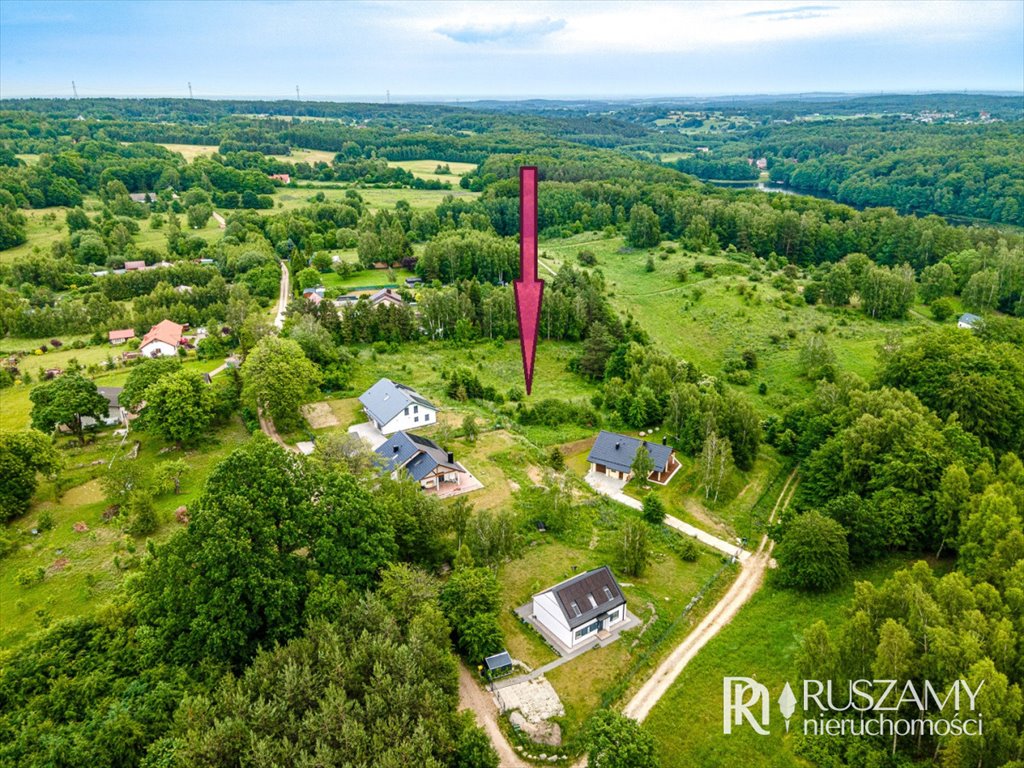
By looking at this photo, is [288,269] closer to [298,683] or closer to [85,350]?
[85,350]

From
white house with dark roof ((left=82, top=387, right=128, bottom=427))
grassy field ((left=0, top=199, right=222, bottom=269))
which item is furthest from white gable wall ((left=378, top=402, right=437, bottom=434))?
grassy field ((left=0, top=199, right=222, bottom=269))

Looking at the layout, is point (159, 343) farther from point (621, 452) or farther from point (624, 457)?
point (624, 457)

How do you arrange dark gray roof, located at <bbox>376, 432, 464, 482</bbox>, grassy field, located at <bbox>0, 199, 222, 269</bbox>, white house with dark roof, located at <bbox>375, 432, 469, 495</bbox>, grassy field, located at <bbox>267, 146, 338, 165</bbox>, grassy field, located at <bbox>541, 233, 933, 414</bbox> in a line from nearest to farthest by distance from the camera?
white house with dark roof, located at <bbox>375, 432, 469, 495</bbox> < dark gray roof, located at <bbox>376, 432, 464, 482</bbox> < grassy field, located at <bbox>541, 233, 933, 414</bbox> < grassy field, located at <bbox>0, 199, 222, 269</bbox> < grassy field, located at <bbox>267, 146, 338, 165</bbox>

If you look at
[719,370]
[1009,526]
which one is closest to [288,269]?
[719,370]

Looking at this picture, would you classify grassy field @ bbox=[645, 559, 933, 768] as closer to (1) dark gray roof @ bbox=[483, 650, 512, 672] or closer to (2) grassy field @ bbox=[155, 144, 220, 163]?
(1) dark gray roof @ bbox=[483, 650, 512, 672]

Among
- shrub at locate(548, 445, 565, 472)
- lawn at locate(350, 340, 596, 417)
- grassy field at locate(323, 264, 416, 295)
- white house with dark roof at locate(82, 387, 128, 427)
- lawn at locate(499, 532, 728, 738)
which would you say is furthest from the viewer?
grassy field at locate(323, 264, 416, 295)
